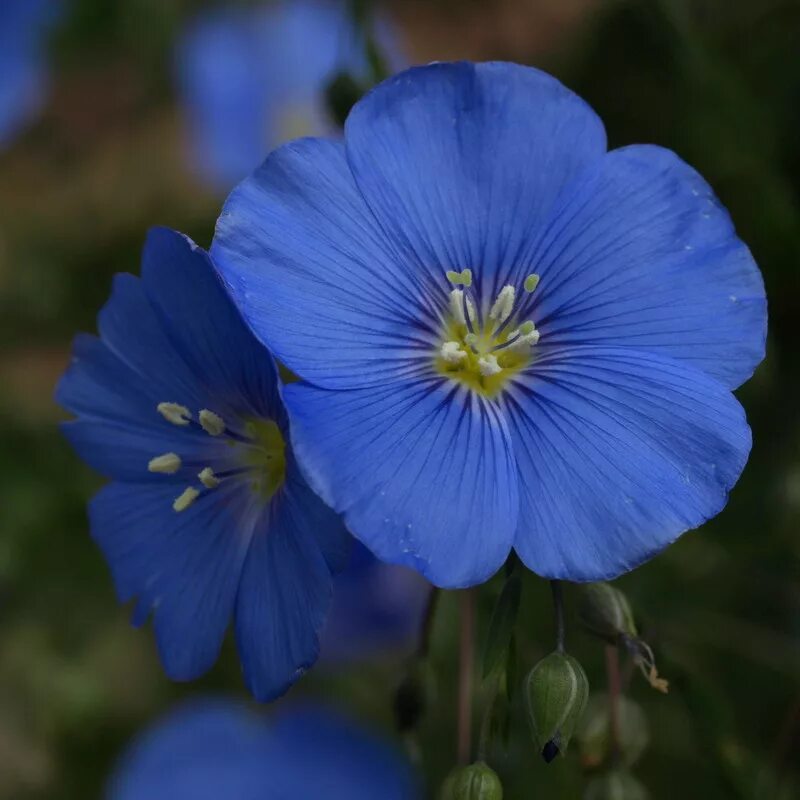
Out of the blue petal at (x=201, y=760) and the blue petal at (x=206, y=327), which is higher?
the blue petal at (x=206, y=327)

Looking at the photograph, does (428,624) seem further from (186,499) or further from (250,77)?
(250,77)

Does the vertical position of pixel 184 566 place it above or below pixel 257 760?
above

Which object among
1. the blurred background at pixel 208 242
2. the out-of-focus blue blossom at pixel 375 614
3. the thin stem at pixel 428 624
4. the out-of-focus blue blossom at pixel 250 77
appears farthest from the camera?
the out-of-focus blue blossom at pixel 250 77

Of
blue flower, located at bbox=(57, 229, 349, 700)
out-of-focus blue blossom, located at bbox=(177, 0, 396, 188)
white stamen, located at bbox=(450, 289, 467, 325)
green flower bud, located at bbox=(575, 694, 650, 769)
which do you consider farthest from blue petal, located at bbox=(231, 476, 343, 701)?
out-of-focus blue blossom, located at bbox=(177, 0, 396, 188)

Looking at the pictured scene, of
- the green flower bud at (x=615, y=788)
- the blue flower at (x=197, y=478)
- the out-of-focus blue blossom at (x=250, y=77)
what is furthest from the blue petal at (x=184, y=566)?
the out-of-focus blue blossom at (x=250, y=77)

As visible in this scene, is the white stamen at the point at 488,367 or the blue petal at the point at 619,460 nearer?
the blue petal at the point at 619,460

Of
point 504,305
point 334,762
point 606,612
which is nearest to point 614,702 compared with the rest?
point 606,612

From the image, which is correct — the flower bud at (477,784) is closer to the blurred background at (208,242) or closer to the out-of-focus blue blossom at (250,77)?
the blurred background at (208,242)

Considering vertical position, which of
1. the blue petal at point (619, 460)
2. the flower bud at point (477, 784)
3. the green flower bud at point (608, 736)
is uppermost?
the blue petal at point (619, 460)
